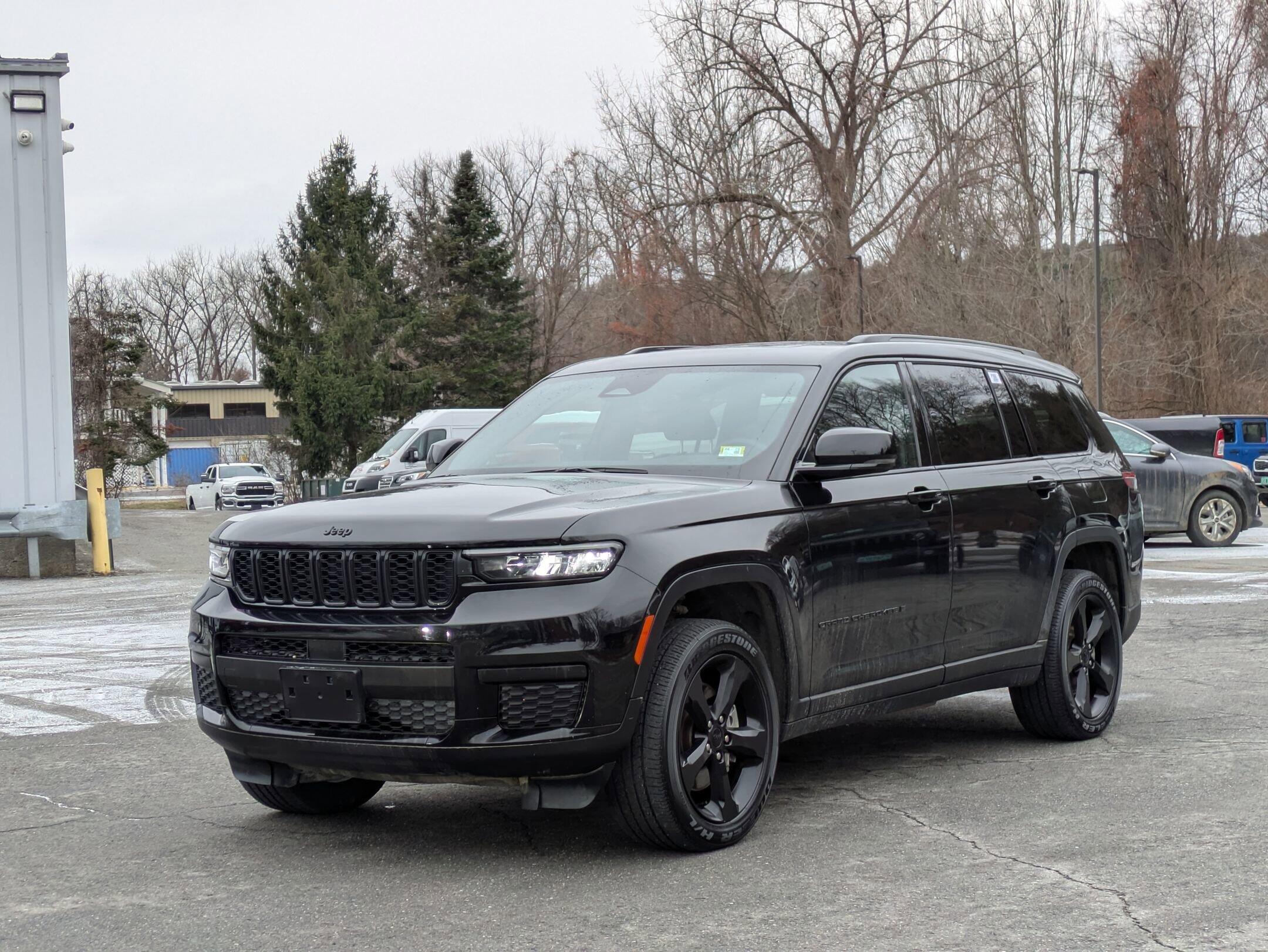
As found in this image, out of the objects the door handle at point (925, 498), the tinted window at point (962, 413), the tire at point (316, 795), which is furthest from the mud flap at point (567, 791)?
the tinted window at point (962, 413)

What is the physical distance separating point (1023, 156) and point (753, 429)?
36.8 m

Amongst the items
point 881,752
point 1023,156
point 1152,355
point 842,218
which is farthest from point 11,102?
point 1152,355

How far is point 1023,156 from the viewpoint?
4016cm

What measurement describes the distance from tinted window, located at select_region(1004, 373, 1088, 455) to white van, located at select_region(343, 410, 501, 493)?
25201 mm

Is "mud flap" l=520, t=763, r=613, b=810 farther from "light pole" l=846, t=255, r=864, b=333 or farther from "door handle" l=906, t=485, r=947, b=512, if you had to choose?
"light pole" l=846, t=255, r=864, b=333

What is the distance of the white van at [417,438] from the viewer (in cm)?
3303

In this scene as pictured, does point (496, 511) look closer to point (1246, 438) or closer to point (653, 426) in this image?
point (653, 426)

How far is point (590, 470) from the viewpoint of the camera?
5656 millimetres

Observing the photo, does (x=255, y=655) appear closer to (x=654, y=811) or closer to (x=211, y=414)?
(x=654, y=811)

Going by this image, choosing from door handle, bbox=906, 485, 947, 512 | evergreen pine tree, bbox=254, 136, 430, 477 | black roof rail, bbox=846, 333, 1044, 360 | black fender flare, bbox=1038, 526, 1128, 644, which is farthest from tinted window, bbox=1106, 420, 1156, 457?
evergreen pine tree, bbox=254, 136, 430, 477

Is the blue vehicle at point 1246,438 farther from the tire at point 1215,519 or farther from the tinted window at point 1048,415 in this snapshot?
the tinted window at point 1048,415

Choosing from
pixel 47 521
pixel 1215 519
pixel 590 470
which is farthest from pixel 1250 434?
pixel 590 470

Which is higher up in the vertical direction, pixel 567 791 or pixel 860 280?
pixel 860 280

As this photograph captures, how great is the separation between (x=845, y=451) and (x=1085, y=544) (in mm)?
2352
